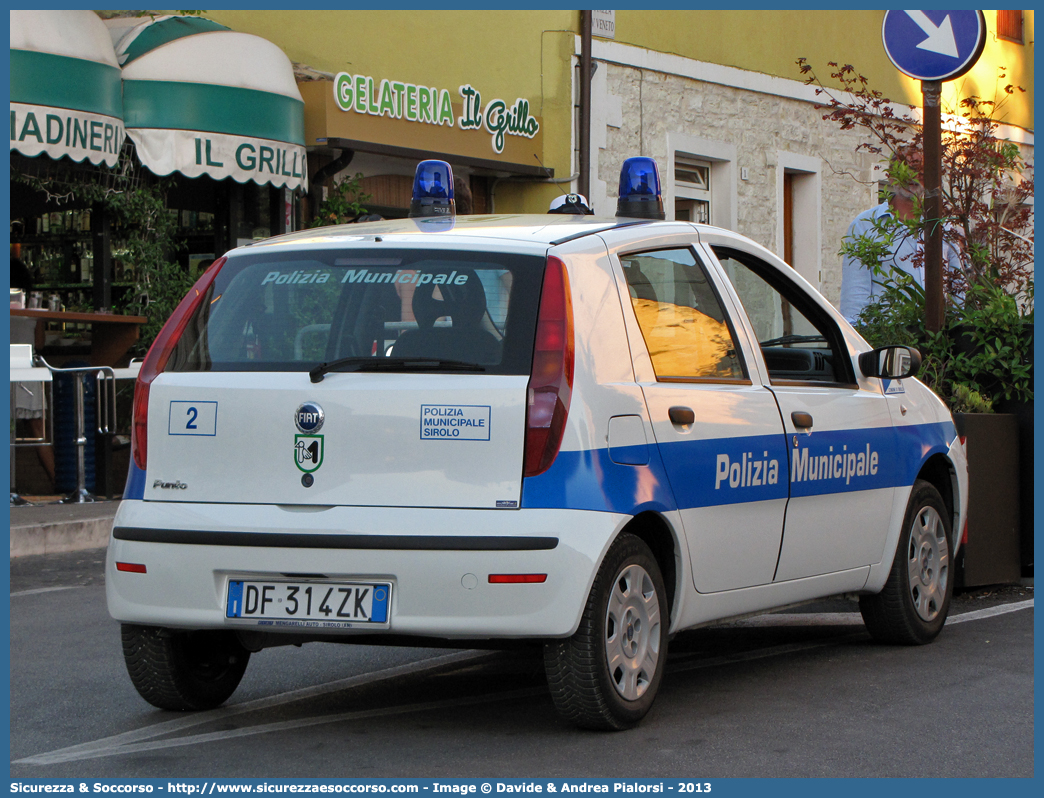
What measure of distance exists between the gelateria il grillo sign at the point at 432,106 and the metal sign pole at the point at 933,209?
799 centimetres

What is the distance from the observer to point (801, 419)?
5.81 m

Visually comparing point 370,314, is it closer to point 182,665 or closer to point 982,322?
point 182,665

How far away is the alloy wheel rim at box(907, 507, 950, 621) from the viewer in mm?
6582

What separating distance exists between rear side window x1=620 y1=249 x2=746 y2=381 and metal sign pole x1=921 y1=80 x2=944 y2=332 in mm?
3364

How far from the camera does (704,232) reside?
576 centimetres

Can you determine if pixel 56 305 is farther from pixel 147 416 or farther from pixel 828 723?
pixel 828 723

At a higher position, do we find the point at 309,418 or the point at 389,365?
the point at 389,365

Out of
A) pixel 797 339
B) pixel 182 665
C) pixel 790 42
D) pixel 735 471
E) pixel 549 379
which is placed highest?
pixel 790 42

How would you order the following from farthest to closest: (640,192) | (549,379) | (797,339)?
(797,339)
(640,192)
(549,379)

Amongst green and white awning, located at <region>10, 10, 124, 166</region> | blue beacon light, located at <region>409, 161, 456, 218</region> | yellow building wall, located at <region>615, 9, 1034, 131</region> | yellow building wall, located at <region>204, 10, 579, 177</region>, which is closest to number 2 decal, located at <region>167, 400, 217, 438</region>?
blue beacon light, located at <region>409, 161, 456, 218</region>

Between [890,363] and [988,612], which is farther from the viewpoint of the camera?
[988,612]

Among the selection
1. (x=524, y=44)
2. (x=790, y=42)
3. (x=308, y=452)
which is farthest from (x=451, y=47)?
(x=308, y=452)

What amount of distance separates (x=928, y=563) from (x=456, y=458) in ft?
9.50

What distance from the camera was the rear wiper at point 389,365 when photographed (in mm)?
4762
